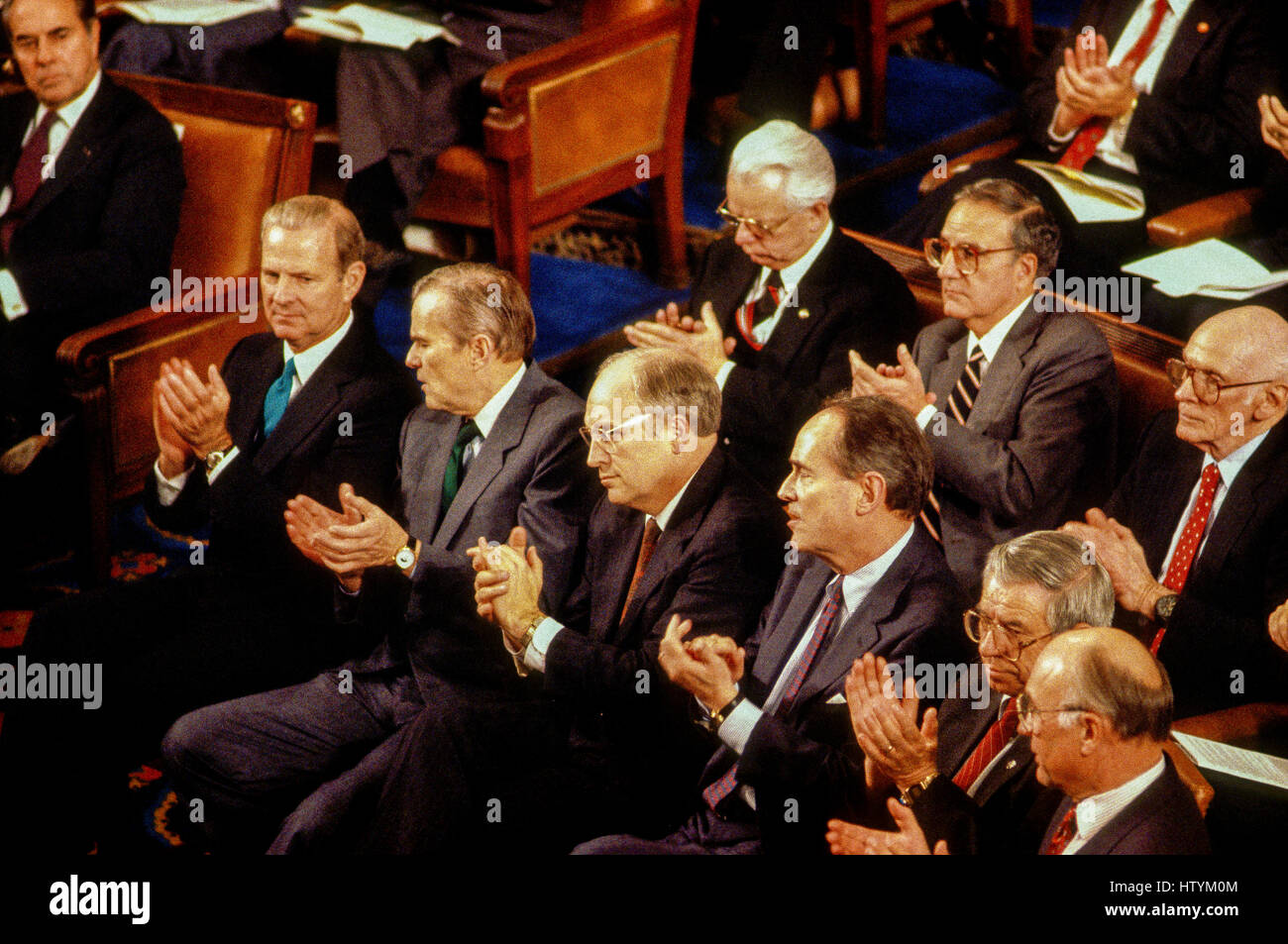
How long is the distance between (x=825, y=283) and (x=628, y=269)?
155cm

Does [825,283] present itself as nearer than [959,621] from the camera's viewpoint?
No

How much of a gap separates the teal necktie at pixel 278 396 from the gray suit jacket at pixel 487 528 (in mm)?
410

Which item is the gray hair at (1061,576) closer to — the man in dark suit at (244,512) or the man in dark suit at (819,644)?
the man in dark suit at (819,644)

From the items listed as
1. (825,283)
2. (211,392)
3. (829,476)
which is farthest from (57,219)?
(829,476)

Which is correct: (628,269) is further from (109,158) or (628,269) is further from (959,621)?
(959,621)

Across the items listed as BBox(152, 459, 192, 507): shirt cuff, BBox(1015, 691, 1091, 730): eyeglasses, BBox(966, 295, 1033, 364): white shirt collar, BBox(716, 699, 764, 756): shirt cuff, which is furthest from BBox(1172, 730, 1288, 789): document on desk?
BBox(152, 459, 192, 507): shirt cuff

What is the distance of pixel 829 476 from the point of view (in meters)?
2.37

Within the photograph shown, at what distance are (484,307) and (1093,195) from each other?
172 cm

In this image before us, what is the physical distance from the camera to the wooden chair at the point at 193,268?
3334mm

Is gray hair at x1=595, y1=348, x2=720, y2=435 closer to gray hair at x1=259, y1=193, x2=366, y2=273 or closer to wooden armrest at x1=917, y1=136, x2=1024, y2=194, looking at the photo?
gray hair at x1=259, y1=193, x2=366, y2=273

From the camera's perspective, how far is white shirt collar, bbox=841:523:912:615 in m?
2.37

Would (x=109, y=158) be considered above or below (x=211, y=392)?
above

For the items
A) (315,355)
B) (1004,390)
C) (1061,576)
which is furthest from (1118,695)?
(315,355)

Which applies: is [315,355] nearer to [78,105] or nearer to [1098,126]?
[78,105]
